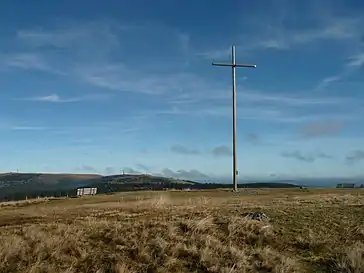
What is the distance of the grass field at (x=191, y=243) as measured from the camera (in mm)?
16844

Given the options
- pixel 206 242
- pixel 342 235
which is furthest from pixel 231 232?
pixel 342 235

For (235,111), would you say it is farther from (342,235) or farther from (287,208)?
(342,235)

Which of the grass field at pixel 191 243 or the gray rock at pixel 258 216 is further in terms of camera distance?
the gray rock at pixel 258 216

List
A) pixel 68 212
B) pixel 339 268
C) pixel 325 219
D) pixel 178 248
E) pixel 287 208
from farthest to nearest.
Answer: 1. pixel 68 212
2. pixel 287 208
3. pixel 325 219
4. pixel 178 248
5. pixel 339 268

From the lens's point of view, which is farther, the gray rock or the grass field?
the gray rock

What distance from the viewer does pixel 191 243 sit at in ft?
59.3

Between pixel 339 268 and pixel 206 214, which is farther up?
pixel 206 214

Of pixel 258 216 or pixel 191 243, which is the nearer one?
pixel 191 243

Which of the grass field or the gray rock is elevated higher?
the gray rock

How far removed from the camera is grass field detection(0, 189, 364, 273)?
55.3ft

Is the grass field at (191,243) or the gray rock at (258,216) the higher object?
the gray rock at (258,216)

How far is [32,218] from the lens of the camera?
23109 millimetres

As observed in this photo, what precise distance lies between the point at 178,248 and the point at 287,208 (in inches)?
256

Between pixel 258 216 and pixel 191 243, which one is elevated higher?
pixel 258 216
